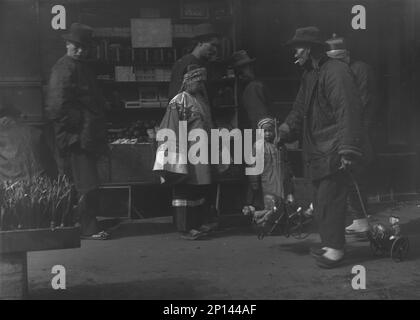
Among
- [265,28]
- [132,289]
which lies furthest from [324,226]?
[265,28]

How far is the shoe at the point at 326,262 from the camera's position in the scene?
15.2 feet

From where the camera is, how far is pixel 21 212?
3.57 m

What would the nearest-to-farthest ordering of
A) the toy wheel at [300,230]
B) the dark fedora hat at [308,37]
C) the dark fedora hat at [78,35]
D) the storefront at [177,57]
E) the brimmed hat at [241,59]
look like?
the dark fedora hat at [308,37] → the dark fedora hat at [78,35] → the toy wheel at [300,230] → the brimmed hat at [241,59] → the storefront at [177,57]

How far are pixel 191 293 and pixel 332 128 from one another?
1.72 m

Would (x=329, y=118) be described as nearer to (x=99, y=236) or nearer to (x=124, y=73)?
(x=99, y=236)

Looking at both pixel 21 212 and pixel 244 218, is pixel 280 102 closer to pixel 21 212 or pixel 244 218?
pixel 244 218

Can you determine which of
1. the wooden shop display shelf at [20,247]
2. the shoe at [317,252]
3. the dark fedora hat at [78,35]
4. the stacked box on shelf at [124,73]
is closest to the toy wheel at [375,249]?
the shoe at [317,252]

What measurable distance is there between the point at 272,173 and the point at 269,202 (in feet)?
0.99

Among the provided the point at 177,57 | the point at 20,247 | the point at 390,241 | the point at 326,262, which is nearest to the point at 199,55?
the point at 177,57

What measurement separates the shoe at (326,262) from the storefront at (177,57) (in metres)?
2.00

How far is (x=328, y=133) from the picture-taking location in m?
4.66

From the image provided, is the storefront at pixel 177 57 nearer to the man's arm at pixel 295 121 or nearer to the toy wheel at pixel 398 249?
the man's arm at pixel 295 121

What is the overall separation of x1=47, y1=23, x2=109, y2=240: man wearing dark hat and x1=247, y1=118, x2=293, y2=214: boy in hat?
1609 millimetres

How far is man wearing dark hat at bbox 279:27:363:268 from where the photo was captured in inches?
177
